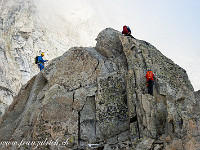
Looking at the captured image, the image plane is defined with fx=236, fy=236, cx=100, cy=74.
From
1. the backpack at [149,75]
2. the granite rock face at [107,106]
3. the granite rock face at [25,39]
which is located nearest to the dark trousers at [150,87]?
the backpack at [149,75]

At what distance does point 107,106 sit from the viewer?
16.2 m

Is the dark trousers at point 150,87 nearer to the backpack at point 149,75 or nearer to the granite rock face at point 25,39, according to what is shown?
the backpack at point 149,75

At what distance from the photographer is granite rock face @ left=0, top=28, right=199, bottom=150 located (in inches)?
539

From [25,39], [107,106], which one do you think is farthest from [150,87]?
[25,39]

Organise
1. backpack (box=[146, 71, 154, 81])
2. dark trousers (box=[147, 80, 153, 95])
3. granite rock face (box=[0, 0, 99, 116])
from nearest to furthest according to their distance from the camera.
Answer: dark trousers (box=[147, 80, 153, 95]) → backpack (box=[146, 71, 154, 81]) → granite rock face (box=[0, 0, 99, 116])

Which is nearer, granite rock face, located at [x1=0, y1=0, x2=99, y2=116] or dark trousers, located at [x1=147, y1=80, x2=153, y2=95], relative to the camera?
dark trousers, located at [x1=147, y1=80, x2=153, y2=95]

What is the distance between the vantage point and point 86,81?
711 inches

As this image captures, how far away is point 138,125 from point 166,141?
7.68 feet

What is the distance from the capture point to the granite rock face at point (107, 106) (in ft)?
44.9

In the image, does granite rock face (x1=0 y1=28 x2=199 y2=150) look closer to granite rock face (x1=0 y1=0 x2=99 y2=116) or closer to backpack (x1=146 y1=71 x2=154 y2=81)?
backpack (x1=146 y1=71 x2=154 y2=81)

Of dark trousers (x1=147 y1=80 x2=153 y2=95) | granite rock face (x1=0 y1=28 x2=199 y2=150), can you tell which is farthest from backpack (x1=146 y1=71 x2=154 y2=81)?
granite rock face (x1=0 y1=28 x2=199 y2=150)

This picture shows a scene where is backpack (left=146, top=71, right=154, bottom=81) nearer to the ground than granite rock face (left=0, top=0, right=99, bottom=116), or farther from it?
nearer to the ground

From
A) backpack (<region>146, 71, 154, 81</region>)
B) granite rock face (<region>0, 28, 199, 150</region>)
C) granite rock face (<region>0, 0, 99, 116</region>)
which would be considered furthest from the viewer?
granite rock face (<region>0, 0, 99, 116</region>)

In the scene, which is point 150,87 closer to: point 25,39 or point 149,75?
point 149,75
